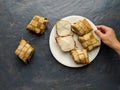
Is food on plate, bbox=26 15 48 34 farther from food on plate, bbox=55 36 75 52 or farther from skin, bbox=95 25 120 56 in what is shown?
skin, bbox=95 25 120 56

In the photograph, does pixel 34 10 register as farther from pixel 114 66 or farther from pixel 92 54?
pixel 114 66

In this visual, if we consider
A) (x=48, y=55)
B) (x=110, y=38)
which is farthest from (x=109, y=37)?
(x=48, y=55)

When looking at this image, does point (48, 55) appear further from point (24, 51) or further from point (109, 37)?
point (109, 37)

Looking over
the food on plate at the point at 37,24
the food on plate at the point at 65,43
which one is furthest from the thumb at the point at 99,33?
the food on plate at the point at 37,24

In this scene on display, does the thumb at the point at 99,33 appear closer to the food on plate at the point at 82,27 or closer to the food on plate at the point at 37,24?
the food on plate at the point at 82,27

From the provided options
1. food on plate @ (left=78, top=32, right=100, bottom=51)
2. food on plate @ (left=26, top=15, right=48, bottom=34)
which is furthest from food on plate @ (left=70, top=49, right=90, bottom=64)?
food on plate @ (left=26, top=15, right=48, bottom=34)

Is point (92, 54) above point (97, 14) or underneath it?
underneath

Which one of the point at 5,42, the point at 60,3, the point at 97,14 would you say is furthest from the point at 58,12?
the point at 5,42
